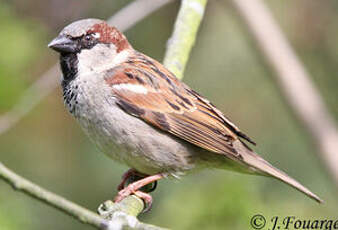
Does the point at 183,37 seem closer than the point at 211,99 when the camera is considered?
Yes

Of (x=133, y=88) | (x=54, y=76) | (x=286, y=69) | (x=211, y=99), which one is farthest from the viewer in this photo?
(x=211, y=99)

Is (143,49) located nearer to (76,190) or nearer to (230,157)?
(76,190)

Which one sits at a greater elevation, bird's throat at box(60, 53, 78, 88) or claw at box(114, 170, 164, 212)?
bird's throat at box(60, 53, 78, 88)

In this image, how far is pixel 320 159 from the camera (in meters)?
3.73

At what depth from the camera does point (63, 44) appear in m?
2.90

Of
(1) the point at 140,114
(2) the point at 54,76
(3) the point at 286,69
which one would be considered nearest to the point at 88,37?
(1) the point at 140,114

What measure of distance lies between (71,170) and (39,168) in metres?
0.24

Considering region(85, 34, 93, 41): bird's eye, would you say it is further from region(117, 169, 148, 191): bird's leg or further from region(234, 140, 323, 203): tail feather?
region(234, 140, 323, 203): tail feather

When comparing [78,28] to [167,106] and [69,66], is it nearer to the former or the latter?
[69,66]

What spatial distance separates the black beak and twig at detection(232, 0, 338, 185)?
137 centimetres

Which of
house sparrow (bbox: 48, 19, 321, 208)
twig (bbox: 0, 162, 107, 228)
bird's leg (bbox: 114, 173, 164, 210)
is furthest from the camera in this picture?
house sparrow (bbox: 48, 19, 321, 208)

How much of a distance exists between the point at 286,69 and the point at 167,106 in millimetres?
1155

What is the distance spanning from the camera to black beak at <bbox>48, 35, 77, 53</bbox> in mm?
2871

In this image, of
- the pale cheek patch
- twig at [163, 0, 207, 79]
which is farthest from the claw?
twig at [163, 0, 207, 79]
